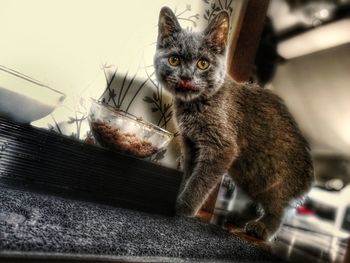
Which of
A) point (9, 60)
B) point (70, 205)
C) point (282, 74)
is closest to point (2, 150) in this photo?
point (70, 205)

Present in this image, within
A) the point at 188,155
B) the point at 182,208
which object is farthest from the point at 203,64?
the point at 182,208

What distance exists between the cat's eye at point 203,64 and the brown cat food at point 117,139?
13.9 inches

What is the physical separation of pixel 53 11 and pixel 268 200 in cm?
103

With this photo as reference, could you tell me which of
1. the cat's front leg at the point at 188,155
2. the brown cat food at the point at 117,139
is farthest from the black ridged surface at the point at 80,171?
the cat's front leg at the point at 188,155

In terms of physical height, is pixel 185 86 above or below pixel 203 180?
above

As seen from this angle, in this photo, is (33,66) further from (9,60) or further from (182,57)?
(182,57)

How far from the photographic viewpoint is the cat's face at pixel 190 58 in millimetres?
1094

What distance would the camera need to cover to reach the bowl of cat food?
37.9 inches

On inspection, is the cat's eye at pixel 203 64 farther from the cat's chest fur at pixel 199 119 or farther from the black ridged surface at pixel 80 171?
the black ridged surface at pixel 80 171

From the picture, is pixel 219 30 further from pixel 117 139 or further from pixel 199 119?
pixel 117 139

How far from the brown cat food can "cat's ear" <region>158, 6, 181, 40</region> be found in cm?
45

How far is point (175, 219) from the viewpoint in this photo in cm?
102

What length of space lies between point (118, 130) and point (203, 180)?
0.35 meters

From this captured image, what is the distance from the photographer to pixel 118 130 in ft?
3.17
